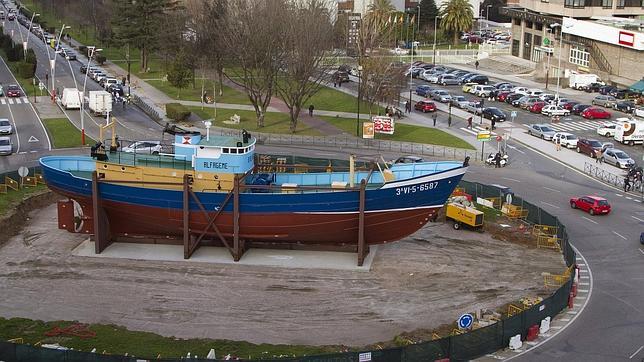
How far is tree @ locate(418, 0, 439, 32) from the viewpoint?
157 metres

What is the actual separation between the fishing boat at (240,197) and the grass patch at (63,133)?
2756 centimetres

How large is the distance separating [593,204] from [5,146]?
46.5m

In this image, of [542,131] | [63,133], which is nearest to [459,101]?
[542,131]

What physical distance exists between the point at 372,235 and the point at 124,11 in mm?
78153

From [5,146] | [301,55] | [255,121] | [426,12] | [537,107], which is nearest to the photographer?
[5,146]

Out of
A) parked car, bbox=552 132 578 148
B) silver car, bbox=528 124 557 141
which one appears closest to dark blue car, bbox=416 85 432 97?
silver car, bbox=528 124 557 141

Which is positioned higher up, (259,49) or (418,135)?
(259,49)

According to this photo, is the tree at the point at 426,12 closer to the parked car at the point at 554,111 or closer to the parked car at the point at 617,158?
the parked car at the point at 554,111

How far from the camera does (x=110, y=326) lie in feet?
128

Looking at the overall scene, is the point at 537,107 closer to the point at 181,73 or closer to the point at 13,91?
the point at 181,73

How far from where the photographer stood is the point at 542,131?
8362cm

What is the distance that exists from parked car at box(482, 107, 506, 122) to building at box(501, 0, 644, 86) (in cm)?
1697

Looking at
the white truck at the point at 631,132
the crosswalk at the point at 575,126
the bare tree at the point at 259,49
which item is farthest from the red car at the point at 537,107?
the bare tree at the point at 259,49

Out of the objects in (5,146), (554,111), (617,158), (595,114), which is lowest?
(5,146)
